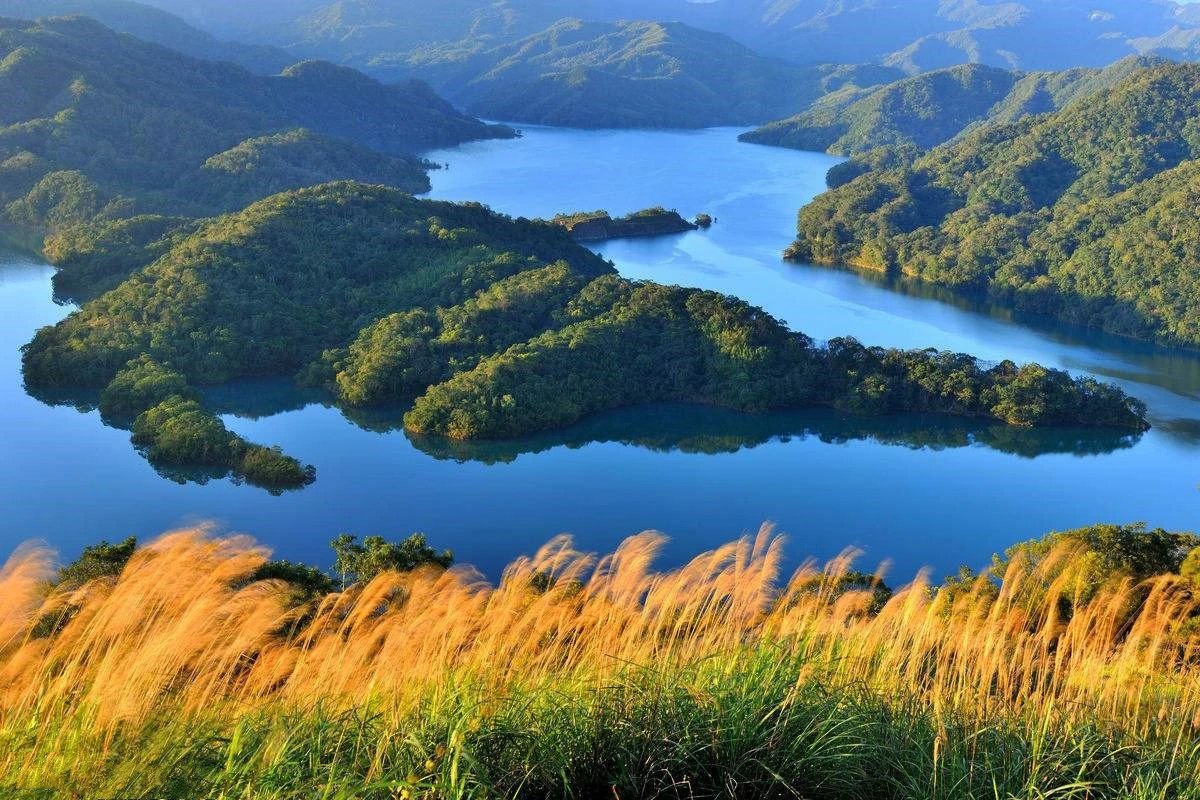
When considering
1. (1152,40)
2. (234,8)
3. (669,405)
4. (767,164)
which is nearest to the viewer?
(669,405)

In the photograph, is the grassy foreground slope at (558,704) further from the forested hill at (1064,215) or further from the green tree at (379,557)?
the forested hill at (1064,215)

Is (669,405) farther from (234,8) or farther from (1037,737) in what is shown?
(234,8)

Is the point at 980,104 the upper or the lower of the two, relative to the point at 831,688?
upper

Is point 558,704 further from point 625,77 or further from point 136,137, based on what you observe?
point 625,77

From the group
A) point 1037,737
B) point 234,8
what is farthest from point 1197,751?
point 234,8

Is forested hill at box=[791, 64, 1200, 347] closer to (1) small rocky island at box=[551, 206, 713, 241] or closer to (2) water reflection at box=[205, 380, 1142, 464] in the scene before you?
(1) small rocky island at box=[551, 206, 713, 241]

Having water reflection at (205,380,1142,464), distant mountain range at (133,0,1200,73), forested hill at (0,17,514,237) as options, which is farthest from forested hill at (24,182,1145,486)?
distant mountain range at (133,0,1200,73)

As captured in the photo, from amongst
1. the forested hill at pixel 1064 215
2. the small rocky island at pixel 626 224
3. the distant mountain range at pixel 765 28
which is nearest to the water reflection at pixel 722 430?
the forested hill at pixel 1064 215
